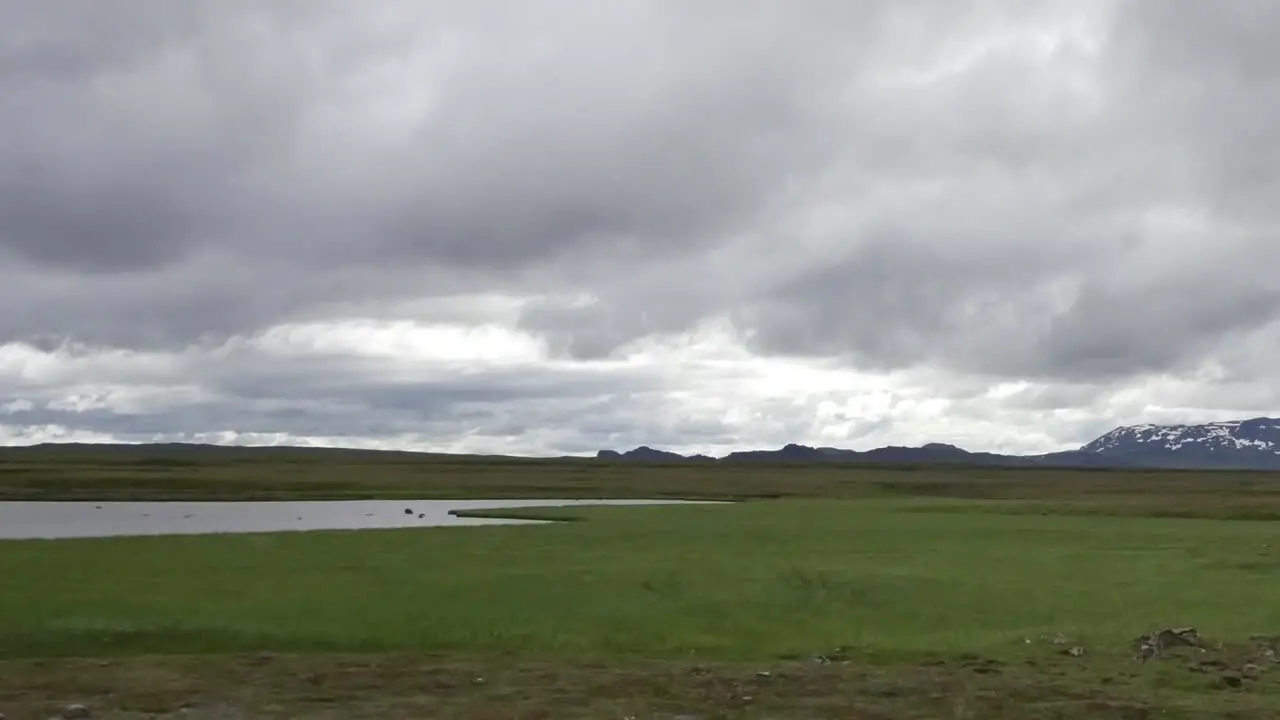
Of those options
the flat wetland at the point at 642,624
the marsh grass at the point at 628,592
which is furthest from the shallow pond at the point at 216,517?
the marsh grass at the point at 628,592

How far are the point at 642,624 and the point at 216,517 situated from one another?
6164 cm

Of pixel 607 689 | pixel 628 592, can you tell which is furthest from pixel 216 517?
pixel 607 689

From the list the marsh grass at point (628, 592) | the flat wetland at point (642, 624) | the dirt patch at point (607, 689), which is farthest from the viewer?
the marsh grass at point (628, 592)

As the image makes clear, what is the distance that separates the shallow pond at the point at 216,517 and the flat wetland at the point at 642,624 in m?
16.7

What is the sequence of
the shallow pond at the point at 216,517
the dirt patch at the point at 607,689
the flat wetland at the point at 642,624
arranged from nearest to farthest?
the dirt patch at the point at 607,689 → the flat wetland at the point at 642,624 → the shallow pond at the point at 216,517

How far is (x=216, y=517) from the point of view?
7931 cm

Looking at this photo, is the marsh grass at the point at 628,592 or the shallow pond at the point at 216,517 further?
the shallow pond at the point at 216,517

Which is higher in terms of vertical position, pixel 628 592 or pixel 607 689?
pixel 628 592

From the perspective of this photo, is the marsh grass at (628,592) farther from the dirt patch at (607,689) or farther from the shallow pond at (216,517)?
the shallow pond at (216,517)

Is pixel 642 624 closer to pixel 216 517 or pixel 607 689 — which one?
pixel 607 689

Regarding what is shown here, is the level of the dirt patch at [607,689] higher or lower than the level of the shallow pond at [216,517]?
lower

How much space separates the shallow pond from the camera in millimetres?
64188

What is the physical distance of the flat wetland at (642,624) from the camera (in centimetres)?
1634

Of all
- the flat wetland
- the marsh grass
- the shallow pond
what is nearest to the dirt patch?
the flat wetland
